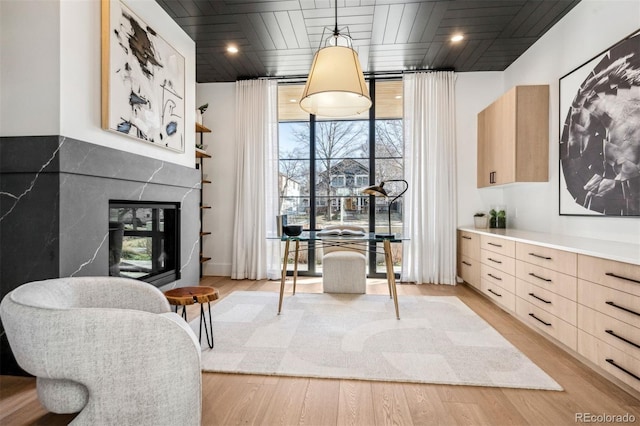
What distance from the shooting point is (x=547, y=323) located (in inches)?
95.3

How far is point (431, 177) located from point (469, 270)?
4.20 ft

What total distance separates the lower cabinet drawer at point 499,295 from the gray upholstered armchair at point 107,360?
2769 millimetres

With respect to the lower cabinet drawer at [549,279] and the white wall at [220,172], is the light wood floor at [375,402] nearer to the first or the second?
the lower cabinet drawer at [549,279]

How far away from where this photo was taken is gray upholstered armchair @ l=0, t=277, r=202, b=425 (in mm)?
1196

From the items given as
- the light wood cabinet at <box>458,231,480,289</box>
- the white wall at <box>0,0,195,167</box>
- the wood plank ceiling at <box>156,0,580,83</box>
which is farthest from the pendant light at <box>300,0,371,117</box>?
→ the light wood cabinet at <box>458,231,480,289</box>

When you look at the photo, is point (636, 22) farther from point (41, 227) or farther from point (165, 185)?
point (41, 227)

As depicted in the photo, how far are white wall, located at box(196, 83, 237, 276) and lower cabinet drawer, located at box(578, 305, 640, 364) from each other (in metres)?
4.05

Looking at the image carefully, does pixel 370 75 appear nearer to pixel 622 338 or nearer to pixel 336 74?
pixel 336 74

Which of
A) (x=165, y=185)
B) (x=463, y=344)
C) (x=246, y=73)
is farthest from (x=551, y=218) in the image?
(x=246, y=73)

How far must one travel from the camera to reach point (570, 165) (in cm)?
289

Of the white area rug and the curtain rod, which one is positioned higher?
the curtain rod

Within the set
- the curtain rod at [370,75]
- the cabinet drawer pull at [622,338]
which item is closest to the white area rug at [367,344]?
the cabinet drawer pull at [622,338]

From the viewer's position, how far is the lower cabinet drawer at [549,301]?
7.12ft

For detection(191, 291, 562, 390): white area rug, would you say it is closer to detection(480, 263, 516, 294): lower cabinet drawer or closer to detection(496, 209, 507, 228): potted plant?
detection(480, 263, 516, 294): lower cabinet drawer
